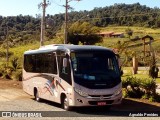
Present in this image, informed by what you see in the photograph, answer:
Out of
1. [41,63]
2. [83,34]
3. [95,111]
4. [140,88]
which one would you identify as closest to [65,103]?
[95,111]

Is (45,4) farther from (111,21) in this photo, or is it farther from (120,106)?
(111,21)

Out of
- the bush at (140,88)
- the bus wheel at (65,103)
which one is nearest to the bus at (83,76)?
the bus wheel at (65,103)

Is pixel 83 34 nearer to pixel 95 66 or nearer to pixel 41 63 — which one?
pixel 41 63

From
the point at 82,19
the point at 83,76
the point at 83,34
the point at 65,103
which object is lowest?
the point at 65,103

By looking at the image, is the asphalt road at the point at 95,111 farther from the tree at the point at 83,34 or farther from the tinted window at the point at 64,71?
the tree at the point at 83,34

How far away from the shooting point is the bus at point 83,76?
16.5m

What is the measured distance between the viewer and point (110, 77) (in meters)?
17.0

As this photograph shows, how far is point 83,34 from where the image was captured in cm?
8756

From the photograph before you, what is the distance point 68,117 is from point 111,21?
148146mm

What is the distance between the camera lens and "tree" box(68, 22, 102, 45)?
278ft

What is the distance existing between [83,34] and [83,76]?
71.1 m

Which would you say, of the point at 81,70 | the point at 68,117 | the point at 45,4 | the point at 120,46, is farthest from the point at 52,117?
the point at 120,46

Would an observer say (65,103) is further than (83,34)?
No

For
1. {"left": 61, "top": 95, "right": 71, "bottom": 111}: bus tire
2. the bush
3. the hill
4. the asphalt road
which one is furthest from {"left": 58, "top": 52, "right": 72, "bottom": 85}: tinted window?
the hill
